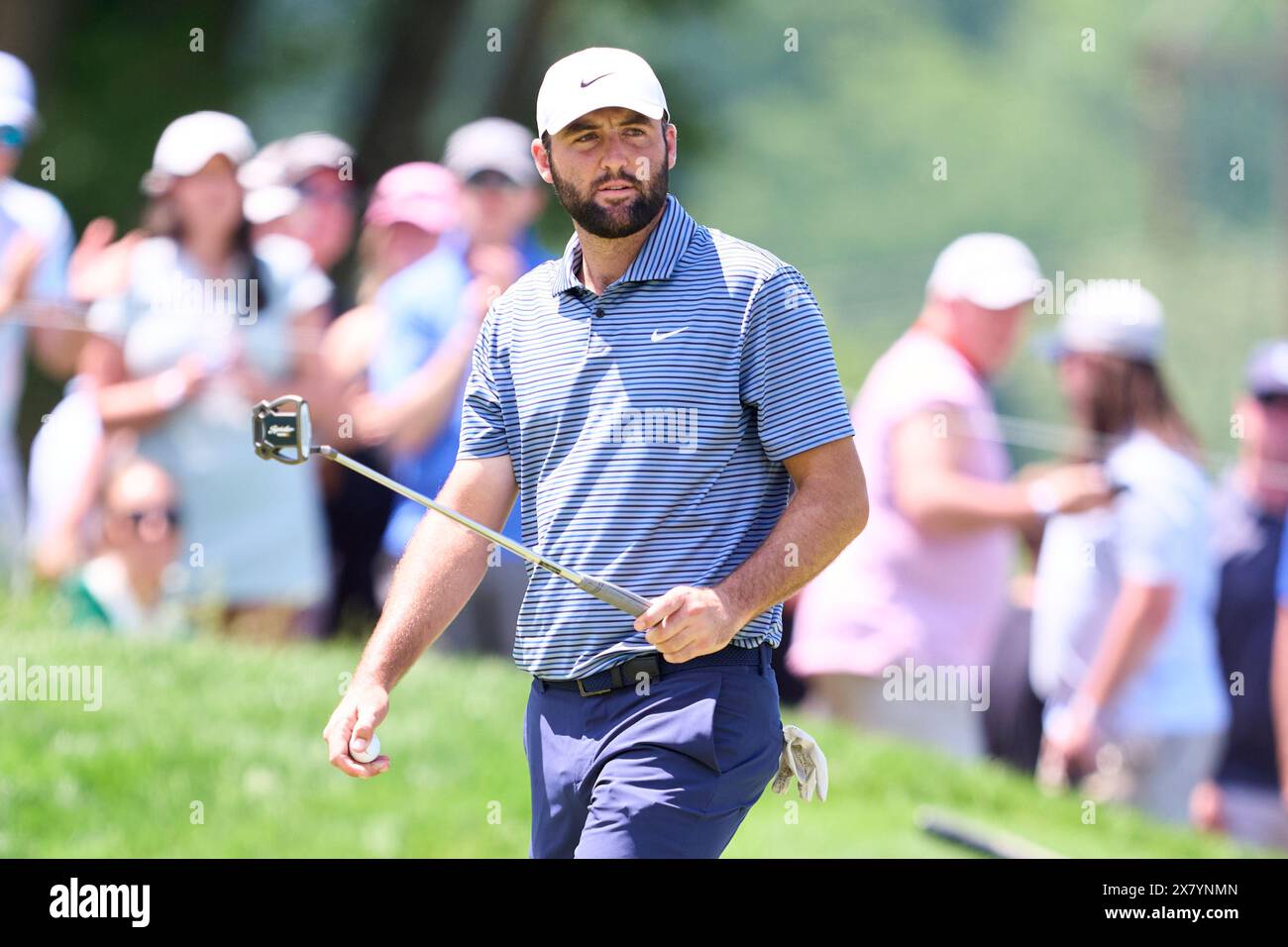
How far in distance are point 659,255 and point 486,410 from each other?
1.77 ft

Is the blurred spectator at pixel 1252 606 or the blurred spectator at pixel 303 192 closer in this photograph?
the blurred spectator at pixel 1252 606

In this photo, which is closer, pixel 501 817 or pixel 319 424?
pixel 501 817

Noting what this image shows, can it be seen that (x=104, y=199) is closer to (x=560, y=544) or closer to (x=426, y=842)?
(x=426, y=842)

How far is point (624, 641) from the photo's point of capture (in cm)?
A: 427

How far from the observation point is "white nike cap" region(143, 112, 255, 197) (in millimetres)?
8203

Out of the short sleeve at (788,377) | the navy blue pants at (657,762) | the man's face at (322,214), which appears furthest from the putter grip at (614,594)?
the man's face at (322,214)

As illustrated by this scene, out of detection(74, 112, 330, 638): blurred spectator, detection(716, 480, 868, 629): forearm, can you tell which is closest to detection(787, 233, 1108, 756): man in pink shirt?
detection(74, 112, 330, 638): blurred spectator

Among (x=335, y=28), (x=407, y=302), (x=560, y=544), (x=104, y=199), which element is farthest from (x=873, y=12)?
(x=560, y=544)

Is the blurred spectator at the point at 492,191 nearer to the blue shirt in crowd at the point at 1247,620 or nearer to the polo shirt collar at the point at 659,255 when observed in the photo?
the blue shirt in crowd at the point at 1247,620

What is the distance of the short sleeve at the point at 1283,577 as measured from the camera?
7.96m

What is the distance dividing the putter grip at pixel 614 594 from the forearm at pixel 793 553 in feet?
0.51

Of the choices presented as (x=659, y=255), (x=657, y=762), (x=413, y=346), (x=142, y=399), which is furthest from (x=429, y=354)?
(x=657, y=762)

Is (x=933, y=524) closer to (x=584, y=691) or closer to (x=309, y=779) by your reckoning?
(x=309, y=779)

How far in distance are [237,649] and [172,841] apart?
1166 mm
